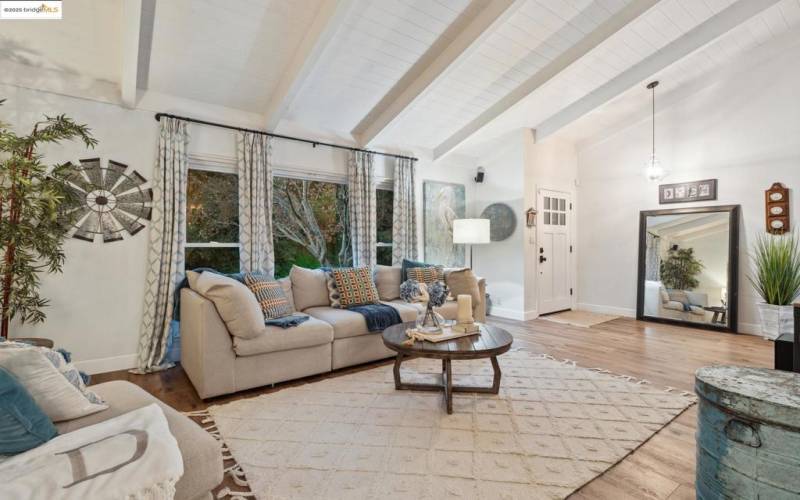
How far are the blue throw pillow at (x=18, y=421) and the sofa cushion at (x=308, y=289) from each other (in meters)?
2.56

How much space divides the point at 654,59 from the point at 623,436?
4.10 meters

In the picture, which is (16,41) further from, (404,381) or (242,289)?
(404,381)

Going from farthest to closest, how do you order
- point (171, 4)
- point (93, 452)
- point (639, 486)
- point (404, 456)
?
point (171, 4) → point (404, 456) → point (639, 486) → point (93, 452)

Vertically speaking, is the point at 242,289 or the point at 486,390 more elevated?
the point at 242,289

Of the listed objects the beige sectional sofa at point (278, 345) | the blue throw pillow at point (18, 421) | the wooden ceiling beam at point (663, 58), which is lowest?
the beige sectional sofa at point (278, 345)

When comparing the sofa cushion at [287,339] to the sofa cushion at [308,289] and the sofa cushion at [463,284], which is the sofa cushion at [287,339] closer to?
the sofa cushion at [308,289]

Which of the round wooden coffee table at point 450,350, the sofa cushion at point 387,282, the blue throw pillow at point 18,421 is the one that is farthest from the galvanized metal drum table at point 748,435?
the sofa cushion at point 387,282

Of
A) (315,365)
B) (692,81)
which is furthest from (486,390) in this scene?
(692,81)

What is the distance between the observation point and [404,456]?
192 cm

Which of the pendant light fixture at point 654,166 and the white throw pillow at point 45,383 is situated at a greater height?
the pendant light fixture at point 654,166

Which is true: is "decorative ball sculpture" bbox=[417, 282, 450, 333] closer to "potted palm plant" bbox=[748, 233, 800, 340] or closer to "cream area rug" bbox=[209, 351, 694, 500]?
"cream area rug" bbox=[209, 351, 694, 500]

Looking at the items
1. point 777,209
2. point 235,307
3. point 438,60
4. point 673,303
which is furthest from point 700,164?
point 235,307

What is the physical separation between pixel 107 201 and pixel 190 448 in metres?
2.93

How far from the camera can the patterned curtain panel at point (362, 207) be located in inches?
181
